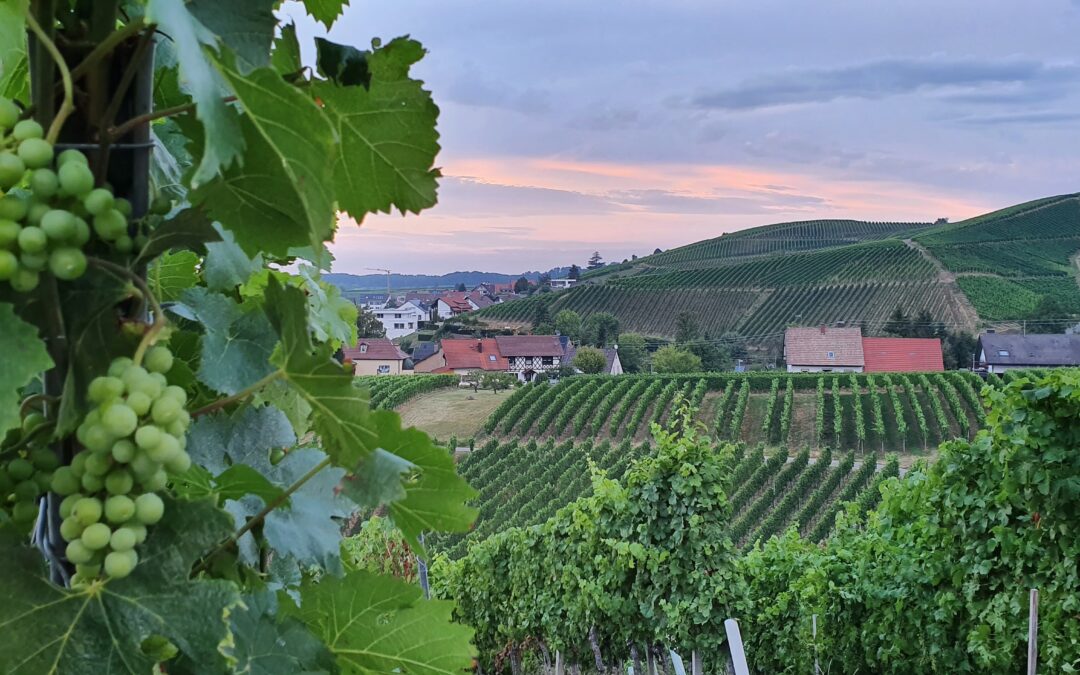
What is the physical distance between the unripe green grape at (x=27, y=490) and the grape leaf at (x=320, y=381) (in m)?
0.22

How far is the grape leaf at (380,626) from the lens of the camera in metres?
1.00

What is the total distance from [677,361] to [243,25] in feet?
195

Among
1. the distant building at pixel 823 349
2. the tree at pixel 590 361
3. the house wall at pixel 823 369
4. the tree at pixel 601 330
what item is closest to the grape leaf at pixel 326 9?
the house wall at pixel 823 369

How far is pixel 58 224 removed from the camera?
1.83 feet

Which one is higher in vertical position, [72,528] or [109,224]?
[109,224]

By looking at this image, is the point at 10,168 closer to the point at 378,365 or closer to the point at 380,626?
the point at 380,626

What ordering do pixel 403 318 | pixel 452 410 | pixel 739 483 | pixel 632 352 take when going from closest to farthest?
pixel 739 483
pixel 452 410
pixel 632 352
pixel 403 318

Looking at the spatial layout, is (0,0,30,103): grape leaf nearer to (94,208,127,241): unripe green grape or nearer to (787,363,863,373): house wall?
(94,208,127,241): unripe green grape

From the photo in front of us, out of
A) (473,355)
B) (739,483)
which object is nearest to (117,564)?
(739,483)

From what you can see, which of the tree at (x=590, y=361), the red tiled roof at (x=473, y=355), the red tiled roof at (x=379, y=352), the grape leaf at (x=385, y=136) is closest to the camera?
the grape leaf at (x=385, y=136)

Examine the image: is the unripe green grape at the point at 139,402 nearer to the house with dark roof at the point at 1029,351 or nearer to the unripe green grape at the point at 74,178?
the unripe green grape at the point at 74,178

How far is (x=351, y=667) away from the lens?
101 centimetres

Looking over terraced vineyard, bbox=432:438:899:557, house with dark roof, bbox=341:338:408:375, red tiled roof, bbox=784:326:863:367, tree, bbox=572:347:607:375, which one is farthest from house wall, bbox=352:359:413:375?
red tiled roof, bbox=784:326:863:367

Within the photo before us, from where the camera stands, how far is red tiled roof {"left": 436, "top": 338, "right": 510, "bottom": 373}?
6706cm
